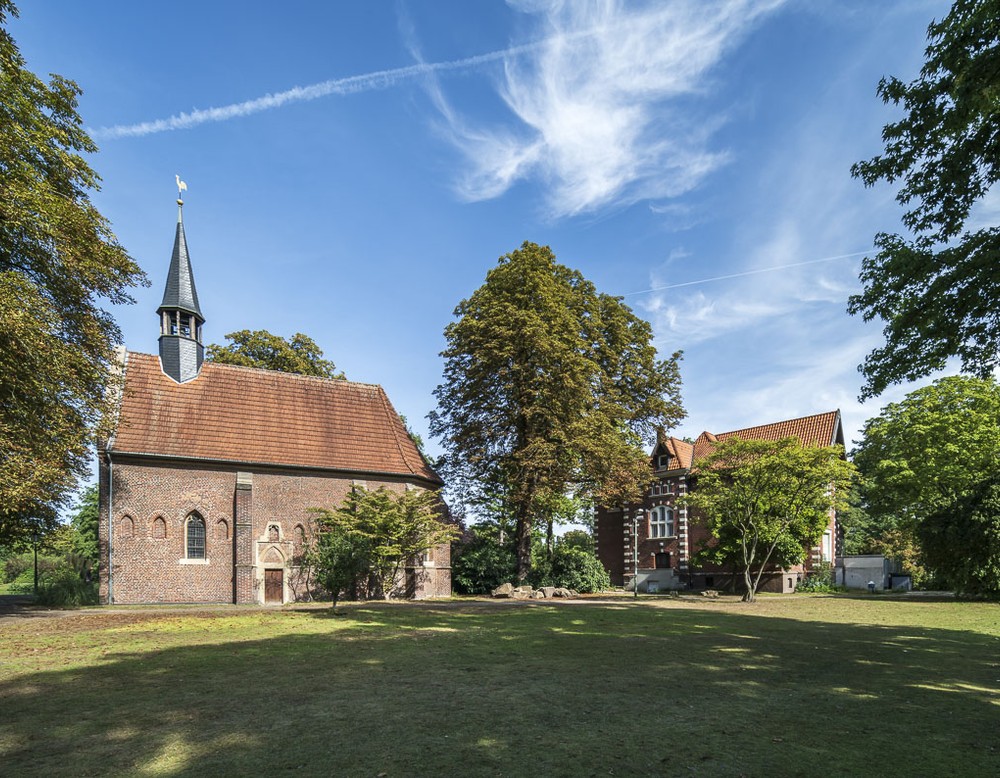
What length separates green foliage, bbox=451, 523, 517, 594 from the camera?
3297cm

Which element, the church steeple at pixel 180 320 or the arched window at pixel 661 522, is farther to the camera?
the arched window at pixel 661 522

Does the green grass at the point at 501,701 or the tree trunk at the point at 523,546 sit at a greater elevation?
the green grass at the point at 501,701

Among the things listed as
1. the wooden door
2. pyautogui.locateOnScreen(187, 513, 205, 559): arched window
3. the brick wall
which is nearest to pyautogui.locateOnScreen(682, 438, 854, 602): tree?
the brick wall

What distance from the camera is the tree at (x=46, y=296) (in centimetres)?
1622

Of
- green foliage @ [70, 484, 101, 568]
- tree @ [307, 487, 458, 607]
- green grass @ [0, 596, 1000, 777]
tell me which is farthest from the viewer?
green foliage @ [70, 484, 101, 568]

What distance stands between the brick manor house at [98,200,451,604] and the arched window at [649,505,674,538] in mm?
16102

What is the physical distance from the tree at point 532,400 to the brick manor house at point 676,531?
6804 mm

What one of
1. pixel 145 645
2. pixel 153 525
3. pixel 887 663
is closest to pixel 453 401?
pixel 153 525

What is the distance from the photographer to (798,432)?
38.4 meters

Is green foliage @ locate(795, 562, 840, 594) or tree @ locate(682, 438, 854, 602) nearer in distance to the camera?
tree @ locate(682, 438, 854, 602)

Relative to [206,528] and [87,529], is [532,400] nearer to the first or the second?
[206,528]

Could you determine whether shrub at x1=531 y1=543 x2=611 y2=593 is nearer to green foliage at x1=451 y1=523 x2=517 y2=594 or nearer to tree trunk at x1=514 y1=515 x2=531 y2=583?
tree trunk at x1=514 y1=515 x2=531 y2=583

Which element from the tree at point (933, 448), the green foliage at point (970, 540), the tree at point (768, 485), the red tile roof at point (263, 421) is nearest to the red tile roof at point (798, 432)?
the tree at point (933, 448)

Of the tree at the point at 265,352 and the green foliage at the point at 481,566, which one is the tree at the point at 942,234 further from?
the tree at the point at 265,352
